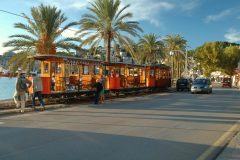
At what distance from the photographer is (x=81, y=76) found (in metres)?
26.7

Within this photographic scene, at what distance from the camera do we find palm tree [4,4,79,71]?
102 ft

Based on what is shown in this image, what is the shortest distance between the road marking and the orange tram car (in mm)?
12571

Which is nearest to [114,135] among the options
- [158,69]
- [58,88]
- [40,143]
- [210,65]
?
[40,143]

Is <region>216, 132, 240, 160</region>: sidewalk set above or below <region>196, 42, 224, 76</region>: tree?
below

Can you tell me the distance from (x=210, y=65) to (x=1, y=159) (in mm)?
84053

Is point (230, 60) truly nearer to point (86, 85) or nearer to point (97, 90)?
point (86, 85)

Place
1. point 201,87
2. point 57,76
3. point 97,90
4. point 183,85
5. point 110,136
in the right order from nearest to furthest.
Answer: point 110,136 < point 97,90 < point 57,76 < point 201,87 < point 183,85

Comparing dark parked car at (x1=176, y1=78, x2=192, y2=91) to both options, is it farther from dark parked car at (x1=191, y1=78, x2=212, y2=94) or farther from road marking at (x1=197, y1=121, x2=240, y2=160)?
road marking at (x1=197, y1=121, x2=240, y2=160)

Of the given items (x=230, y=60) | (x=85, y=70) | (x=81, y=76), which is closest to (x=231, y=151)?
(x=81, y=76)

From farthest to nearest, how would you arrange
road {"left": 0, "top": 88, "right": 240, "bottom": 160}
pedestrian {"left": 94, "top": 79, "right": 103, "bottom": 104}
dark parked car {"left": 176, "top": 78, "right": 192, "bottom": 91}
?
dark parked car {"left": 176, "top": 78, "right": 192, "bottom": 91} → pedestrian {"left": 94, "top": 79, "right": 103, "bottom": 104} → road {"left": 0, "top": 88, "right": 240, "bottom": 160}

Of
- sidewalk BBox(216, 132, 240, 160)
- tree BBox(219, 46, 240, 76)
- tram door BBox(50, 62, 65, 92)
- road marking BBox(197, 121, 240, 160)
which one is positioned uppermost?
tree BBox(219, 46, 240, 76)

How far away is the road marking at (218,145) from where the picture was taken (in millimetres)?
8620

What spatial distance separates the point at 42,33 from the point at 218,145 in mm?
24416

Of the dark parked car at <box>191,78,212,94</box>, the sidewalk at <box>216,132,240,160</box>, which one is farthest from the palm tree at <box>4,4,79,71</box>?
the sidewalk at <box>216,132,240,160</box>
